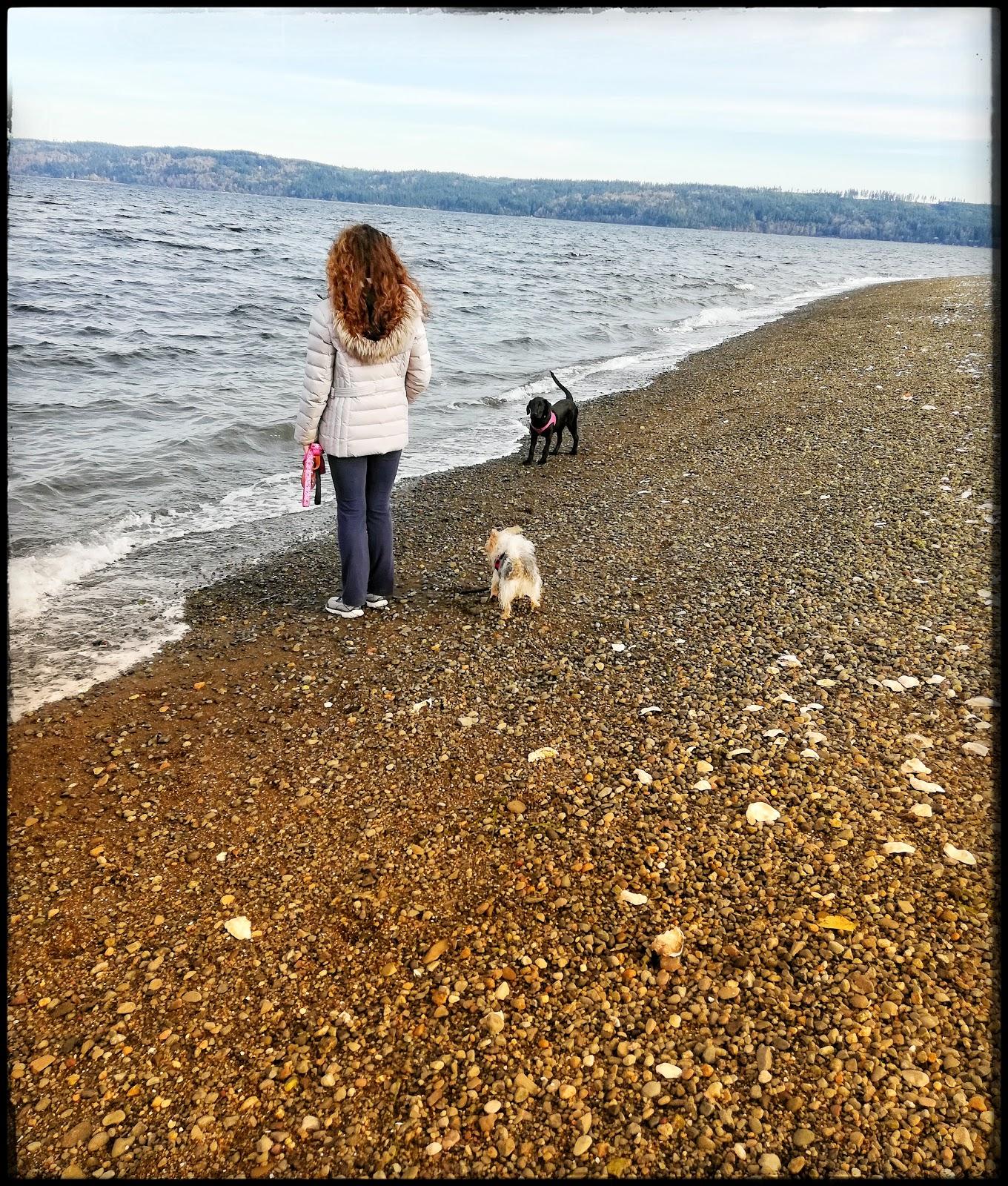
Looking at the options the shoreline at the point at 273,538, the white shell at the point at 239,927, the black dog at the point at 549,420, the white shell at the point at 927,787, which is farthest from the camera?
the black dog at the point at 549,420

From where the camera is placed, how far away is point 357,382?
18.8 ft

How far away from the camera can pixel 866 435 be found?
1127 centimetres

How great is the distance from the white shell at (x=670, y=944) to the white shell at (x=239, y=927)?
1826mm

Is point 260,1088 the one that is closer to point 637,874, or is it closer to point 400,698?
point 637,874

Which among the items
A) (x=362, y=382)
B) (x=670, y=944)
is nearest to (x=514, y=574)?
(x=362, y=382)

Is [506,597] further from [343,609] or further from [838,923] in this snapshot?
[838,923]

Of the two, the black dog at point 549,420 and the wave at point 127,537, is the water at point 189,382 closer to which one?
the wave at point 127,537

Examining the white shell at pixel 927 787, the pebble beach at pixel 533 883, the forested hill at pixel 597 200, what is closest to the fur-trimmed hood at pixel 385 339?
the pebble beach at pixel 533 883

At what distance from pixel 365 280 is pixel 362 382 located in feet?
2.42

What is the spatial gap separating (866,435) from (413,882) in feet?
33.6

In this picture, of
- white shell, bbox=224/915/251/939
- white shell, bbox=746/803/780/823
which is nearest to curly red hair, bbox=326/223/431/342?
white shell, bbox=224/915/251/939

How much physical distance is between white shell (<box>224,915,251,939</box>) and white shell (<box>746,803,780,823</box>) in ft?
8.29

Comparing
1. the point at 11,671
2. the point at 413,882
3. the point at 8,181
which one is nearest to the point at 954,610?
the point at 413,882

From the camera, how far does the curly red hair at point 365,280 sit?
17.2 feet
